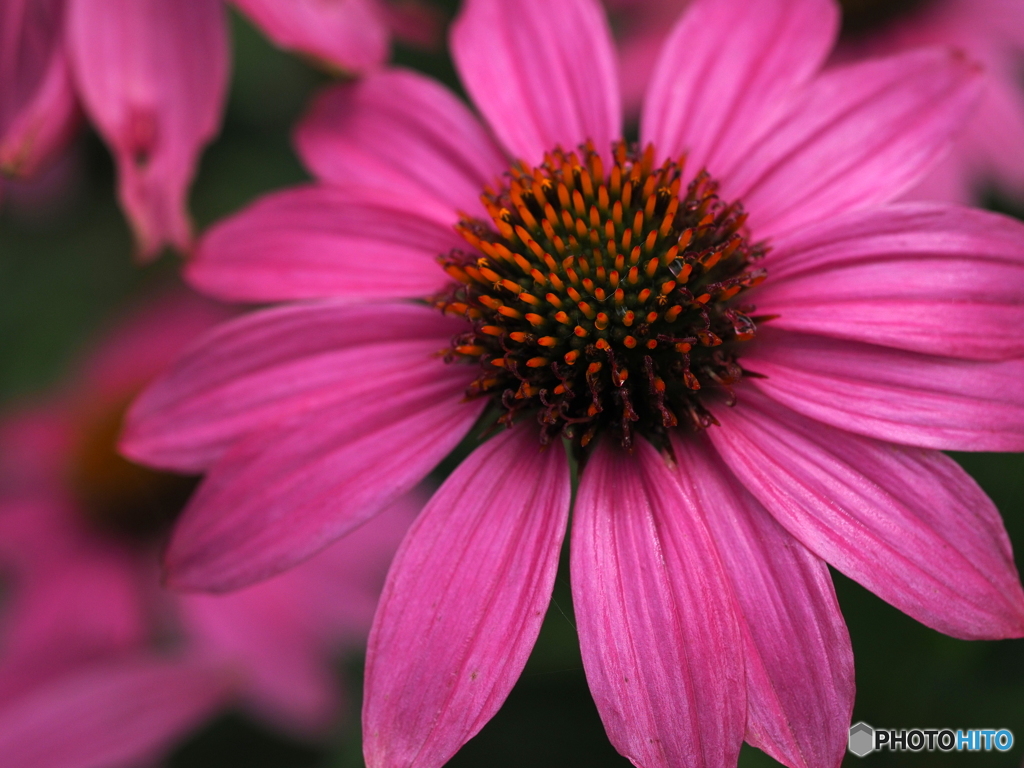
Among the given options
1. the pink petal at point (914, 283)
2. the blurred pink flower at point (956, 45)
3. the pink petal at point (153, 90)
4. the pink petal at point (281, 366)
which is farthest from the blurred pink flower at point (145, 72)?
the pink petal at point (914, 283)

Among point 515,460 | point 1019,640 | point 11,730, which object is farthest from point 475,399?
point 11,730

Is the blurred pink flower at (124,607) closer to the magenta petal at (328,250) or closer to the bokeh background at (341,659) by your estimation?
the bokeh background at (341,659)

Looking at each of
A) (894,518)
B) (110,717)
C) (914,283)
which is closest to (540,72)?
(914,283)

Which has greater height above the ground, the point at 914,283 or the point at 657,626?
the point at 914,283

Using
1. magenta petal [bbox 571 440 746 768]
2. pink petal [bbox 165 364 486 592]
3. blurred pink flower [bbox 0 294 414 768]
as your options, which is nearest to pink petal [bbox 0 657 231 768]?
blurred pink flower [bbox 0 294 414 768]

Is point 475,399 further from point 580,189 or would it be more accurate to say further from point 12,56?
point 12,56

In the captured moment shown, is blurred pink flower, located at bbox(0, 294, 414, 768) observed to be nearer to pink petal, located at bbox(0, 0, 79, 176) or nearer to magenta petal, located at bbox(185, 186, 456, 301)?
magenta petal, located at bbox(185, 186, 456, 301)

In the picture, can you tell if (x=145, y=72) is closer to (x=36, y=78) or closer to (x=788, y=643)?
(x=36, y=78)
